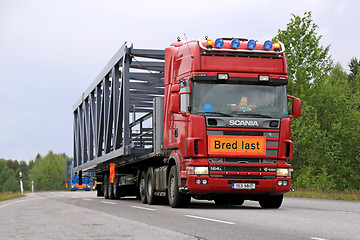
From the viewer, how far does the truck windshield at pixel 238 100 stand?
42.0 feet

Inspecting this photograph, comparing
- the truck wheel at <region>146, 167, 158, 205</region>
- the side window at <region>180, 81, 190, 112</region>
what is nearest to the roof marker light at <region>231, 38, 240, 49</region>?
the side window at <region>180, 81, 190, 112</region>

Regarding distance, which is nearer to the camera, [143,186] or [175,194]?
[175,194]

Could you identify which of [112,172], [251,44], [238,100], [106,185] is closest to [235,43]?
[251,44]

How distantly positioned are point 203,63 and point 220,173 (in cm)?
262

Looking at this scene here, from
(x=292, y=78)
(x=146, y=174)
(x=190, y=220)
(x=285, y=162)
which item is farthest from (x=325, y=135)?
(x=190, y=220)

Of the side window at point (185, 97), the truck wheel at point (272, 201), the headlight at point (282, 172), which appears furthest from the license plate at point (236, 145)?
the truck wheel at point (272, 201)

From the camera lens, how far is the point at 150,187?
54.9 ft

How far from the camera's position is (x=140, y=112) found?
84.2ft

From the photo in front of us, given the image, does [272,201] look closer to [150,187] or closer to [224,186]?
[224,186]

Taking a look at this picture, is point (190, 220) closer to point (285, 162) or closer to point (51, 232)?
point (51, 232)

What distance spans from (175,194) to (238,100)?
110 inches

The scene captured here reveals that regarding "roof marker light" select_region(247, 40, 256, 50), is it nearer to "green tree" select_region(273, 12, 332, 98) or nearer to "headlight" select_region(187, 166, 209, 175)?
"headlight" select_region(187, 166, 209, 175)

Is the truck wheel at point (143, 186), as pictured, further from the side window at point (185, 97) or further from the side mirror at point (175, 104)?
the side mirror at point (175, 104)

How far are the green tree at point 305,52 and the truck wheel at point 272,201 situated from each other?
27.6 m
